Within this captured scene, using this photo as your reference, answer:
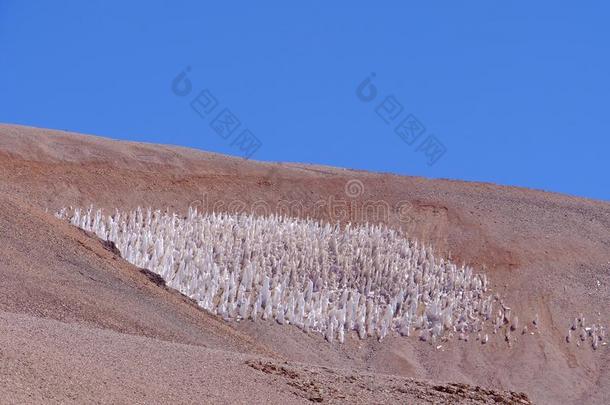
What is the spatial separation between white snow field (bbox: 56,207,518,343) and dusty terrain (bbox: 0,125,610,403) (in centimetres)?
78

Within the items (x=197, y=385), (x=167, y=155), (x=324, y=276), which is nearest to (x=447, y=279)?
(x=324, y=276)

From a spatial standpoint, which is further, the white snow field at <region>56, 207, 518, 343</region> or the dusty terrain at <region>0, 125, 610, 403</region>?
the white snow field at <region>56, 207, 518, 343</region>

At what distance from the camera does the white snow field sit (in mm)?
29484

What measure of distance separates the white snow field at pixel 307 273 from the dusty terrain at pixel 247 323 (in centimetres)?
78

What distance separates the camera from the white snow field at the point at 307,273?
29484 millimetres

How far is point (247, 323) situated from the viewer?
2841 cm

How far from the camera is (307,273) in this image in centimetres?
3250

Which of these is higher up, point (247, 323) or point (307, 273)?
point (307, 273)

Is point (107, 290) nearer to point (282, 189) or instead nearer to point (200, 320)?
point (200, 320)

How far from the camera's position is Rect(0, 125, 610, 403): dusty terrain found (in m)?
14.2

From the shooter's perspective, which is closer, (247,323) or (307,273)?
(247,323)

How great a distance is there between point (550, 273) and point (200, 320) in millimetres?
18851

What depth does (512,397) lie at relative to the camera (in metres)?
19.3

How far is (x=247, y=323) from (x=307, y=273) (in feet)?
14.8
